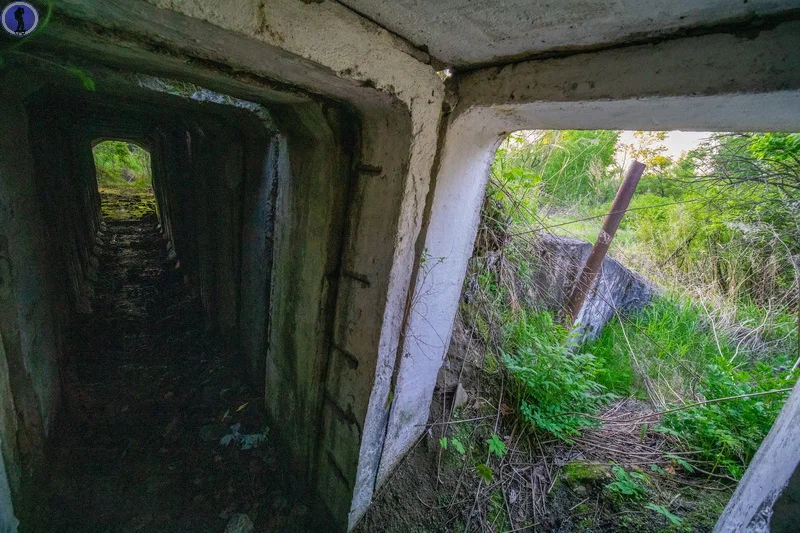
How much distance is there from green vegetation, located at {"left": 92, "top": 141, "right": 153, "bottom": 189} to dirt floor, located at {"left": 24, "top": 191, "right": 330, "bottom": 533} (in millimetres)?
12825

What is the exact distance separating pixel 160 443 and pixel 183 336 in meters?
1.66

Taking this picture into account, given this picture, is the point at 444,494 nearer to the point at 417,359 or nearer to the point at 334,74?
the point at 417,359

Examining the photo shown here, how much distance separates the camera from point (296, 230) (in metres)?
2.03

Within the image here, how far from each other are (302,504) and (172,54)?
280cm

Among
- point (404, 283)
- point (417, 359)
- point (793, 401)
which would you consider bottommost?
point (417, 359)

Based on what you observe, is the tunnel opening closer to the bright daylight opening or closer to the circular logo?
the circular logo

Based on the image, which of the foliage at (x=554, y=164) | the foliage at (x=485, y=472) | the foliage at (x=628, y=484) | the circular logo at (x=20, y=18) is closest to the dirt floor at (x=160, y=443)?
the foliage at (x=485, y=472)

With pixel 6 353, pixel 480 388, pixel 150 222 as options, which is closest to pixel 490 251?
pixel 480 388

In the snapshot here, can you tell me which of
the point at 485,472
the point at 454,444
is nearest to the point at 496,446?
the point at 485,472

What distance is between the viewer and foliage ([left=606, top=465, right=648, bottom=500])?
1827 millimetres

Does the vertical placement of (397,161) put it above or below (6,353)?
above

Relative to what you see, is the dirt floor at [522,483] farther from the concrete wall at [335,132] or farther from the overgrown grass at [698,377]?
the concrete wall at [335,132]

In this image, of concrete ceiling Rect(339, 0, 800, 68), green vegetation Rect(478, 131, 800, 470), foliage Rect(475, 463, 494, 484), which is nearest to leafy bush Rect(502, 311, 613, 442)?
green vegetation Rect(478, 131, 800, 470)

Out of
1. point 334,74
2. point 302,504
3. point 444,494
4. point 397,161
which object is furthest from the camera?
point 302,504
